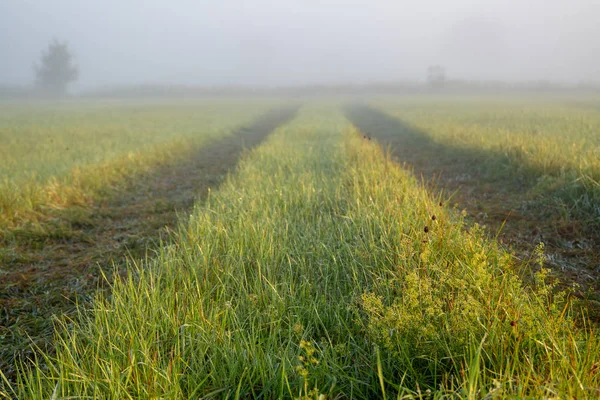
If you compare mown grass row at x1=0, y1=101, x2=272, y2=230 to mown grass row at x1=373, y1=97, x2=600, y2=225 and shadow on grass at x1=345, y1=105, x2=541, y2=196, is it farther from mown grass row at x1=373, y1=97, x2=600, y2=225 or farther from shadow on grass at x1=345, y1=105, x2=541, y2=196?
mown grass row at x1=373, y1=97, x2=600, y2=225

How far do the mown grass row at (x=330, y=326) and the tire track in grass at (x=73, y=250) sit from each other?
0.54 metres

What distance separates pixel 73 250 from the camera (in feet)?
17.7

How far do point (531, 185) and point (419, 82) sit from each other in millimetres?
75374

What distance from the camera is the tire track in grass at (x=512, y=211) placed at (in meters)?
4.26

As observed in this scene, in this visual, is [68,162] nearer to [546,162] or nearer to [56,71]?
[546,162]

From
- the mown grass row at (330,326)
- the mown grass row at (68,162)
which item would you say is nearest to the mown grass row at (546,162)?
the mown grass row at (330,326)

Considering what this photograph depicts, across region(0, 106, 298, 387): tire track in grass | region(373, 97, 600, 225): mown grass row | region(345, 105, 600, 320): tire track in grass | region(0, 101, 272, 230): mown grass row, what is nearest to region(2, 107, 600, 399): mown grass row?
region(0, 106, 298, 387): tire track in grass

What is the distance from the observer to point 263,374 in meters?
2.18

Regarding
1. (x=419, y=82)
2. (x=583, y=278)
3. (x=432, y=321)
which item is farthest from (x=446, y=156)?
(x=419, y=82)

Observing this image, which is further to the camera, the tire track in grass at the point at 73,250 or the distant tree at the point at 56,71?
the distant tree at the point at 56,71

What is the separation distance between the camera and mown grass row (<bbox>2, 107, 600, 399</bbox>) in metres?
2.05

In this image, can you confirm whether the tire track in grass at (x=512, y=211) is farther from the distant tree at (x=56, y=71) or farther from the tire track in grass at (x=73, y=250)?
the distant tree at (x=56, y=71)

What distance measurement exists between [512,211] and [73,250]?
5.75 metres

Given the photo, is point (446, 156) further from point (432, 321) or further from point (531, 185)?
point (432, 321)
